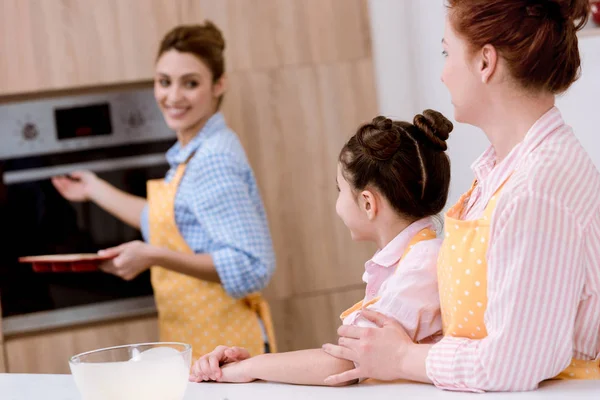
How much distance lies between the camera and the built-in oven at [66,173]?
Answer: 105 inches

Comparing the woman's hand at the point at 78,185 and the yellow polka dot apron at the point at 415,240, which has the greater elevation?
the woman's hand at the point at 78,185

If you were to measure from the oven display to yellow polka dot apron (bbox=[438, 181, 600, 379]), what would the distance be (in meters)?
1.78

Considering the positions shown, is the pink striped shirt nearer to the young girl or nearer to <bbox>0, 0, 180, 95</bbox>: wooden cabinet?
the young girl

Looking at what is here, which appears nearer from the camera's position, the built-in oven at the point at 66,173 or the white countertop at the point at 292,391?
the white countertop at the point at 292,391

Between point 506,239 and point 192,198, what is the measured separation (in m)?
1.36

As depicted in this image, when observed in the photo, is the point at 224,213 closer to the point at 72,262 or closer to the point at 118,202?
the point at 72,262

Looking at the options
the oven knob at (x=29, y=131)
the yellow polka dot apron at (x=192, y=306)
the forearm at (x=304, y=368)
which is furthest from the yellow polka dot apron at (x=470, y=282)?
the oven knob at (x=29, y=131)

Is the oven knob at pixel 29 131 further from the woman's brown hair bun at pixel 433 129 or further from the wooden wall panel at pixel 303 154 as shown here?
the woman's brown hair bun at pixel 433 129

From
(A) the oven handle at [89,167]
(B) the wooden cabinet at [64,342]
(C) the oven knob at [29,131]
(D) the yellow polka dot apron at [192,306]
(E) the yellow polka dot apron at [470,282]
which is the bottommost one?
(B) the wooden cabinet at [64,342]

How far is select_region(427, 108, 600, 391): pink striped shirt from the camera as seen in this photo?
101 centimetres

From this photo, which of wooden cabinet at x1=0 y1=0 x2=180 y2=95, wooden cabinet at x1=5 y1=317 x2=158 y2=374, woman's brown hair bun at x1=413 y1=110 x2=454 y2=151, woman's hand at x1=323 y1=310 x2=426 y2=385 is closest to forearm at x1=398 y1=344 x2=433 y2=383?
woman's hand at x1=323 y1=310 x2=426 y2=385

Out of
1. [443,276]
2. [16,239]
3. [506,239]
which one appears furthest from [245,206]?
[506,239]

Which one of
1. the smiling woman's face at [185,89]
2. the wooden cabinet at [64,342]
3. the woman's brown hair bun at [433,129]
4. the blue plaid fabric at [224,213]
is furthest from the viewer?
the wooden cabinet at [64,342]

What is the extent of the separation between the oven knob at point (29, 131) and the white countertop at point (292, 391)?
145cm
